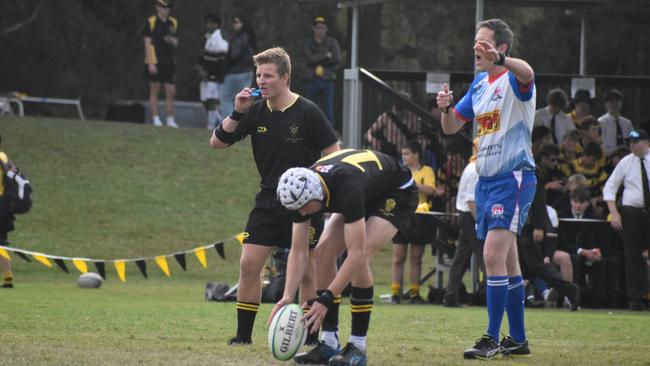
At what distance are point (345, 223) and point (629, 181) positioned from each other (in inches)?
332

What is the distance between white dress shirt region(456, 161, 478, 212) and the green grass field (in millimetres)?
1298

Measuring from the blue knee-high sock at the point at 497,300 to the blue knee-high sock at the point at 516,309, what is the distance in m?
0.15

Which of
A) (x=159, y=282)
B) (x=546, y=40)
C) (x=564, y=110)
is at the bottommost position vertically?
(x=159, y=282)

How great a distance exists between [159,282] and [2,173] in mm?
3467

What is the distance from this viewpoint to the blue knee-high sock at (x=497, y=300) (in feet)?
30.7

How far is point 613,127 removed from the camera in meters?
18.1

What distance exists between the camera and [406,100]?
54.9ft

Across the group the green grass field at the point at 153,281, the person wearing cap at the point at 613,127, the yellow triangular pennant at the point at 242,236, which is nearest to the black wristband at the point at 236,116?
the yellow triangular pennant at the point at 242,236

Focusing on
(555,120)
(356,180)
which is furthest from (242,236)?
(555,120)

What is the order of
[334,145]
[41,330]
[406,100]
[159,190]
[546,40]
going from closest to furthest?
1. [334,145]
2. [41,330]
3. [406,100]
4. [159,190]
5. [546,40]

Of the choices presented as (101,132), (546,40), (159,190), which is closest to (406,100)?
(159,190)

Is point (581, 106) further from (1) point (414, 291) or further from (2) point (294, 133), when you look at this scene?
(2) point (294, 133)

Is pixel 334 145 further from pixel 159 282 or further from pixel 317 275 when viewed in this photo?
pixel 159 282

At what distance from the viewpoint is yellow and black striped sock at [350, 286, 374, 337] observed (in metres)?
8.60
